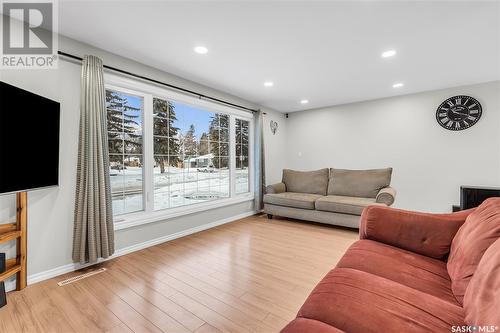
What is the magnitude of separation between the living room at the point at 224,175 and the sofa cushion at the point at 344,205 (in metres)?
0.03

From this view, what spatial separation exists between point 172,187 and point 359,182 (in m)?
3.22

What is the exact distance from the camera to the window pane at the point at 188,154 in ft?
10.4

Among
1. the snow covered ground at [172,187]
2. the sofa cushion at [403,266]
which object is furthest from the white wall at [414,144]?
the sofa cushion at [403,266]

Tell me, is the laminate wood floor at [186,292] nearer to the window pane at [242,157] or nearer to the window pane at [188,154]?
the window pane at [188,154]

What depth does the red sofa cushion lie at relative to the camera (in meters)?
0.79

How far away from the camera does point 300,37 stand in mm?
2242

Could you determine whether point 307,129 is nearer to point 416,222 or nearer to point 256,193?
point 256,193

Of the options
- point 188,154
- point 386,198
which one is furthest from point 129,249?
point 386,198

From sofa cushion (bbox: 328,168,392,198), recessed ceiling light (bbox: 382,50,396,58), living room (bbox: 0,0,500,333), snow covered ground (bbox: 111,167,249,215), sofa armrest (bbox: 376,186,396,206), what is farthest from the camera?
sofa cushion (bbox: 328,168,392,198)

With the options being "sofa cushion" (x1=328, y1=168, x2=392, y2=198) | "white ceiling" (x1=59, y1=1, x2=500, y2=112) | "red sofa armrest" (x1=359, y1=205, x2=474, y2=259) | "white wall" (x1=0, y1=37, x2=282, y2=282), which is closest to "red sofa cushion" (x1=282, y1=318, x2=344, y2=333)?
"red sofa armrest" (x1=359, y1=205, x2=474, y2=259)

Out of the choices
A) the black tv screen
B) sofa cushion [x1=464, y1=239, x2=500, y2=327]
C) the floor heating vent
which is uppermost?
the black tv screen

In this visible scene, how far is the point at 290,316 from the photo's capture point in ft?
5.17

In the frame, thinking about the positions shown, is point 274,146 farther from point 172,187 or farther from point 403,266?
point 403,266

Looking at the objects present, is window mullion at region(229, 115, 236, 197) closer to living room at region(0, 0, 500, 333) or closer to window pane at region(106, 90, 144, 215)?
living room at region(0, 0, 500, 333)
